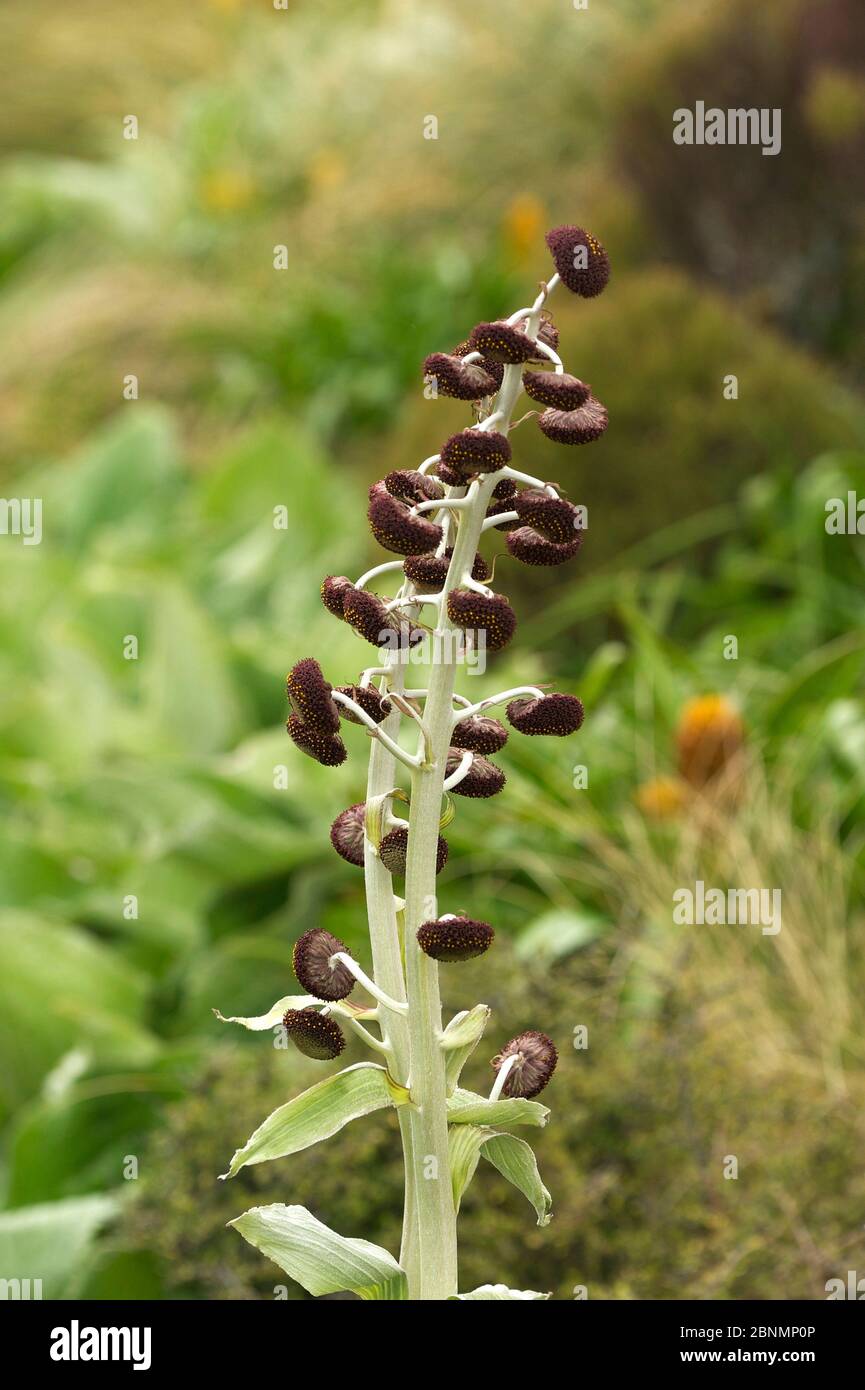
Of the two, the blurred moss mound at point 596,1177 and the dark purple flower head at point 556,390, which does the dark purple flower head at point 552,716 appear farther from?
the blurred moss mound at point 596,1177

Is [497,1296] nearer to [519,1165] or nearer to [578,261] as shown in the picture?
[519,1165]

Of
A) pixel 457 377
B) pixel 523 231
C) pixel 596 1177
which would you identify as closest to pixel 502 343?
pixel 457 377

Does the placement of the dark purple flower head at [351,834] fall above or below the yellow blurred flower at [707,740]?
below

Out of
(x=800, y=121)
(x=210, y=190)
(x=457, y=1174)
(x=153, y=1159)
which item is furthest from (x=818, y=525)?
(x=210, y=190)

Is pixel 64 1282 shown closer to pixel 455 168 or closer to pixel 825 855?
pixel 825 855

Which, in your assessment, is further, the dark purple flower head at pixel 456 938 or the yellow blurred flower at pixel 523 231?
the yellow blurred flower at pixel 523 231

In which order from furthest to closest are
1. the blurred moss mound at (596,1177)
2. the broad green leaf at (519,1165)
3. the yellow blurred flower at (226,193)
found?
the yellow blurred flower at (226,193), the blurred moss mound at (596,1177), the broad green leaf at (519,1165)

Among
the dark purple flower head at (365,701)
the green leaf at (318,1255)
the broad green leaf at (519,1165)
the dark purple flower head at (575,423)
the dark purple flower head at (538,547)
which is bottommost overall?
the green leaf at (318,1255)

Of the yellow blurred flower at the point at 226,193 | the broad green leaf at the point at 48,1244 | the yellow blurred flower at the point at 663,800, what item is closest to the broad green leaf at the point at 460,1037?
the broad green leaf at the point at 48,1244
